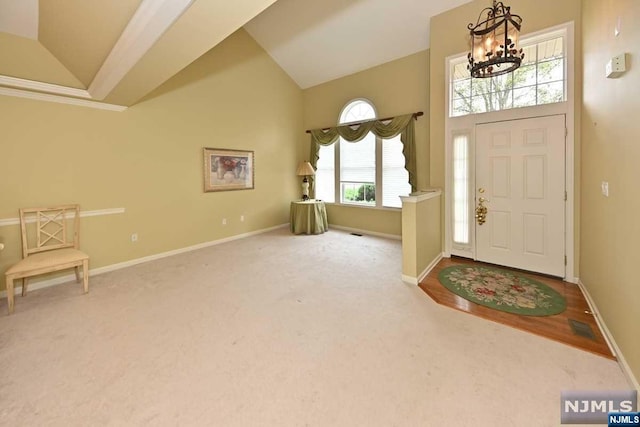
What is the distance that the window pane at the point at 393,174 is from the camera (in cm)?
536

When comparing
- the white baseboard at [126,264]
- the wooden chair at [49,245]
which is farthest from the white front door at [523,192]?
the wooden chair at [49,245]

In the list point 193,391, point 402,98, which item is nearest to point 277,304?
point 193,391

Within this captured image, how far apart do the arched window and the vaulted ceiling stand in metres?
1.22

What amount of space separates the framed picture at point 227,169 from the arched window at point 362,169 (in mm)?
1829

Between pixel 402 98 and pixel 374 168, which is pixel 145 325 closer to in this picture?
pixel 374 168

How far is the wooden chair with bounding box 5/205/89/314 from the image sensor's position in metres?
2.84

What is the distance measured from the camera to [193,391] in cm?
172

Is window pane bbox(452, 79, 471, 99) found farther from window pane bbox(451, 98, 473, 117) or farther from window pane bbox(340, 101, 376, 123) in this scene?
window pane bbox(340, 101, 376, 123)

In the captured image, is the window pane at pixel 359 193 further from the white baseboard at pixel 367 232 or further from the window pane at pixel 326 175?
the white baseboard at pixel 367 232

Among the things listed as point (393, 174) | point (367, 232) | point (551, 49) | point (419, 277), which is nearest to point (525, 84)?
point (551, 49)

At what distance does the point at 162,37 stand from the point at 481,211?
13.7ft

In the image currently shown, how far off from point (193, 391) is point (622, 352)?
9.51ft

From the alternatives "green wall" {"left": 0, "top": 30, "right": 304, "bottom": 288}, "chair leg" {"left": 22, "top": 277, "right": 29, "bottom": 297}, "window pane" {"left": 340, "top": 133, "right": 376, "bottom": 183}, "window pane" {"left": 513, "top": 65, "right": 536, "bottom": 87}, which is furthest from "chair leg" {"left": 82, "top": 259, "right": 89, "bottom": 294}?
"window pane" {"left": 513, "top": 65, "right": 536, "bottom": 87}

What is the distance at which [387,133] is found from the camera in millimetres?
5305
